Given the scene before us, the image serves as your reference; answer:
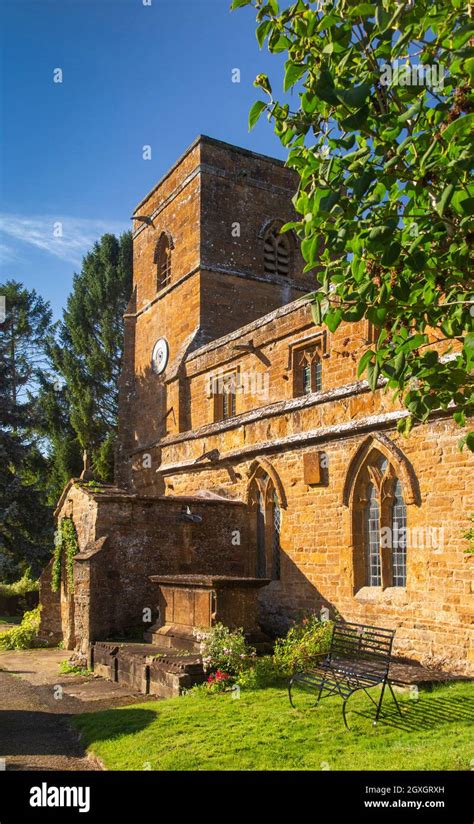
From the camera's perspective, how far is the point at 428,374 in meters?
6.16

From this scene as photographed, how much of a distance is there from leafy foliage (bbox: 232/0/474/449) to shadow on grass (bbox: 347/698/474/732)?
365 centimetres

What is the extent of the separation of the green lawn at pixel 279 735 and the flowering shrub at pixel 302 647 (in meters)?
0.83

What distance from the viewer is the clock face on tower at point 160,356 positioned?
24.5 meters

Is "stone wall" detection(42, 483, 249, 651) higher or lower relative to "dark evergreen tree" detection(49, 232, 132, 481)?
lower

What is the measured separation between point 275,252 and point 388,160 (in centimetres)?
1991

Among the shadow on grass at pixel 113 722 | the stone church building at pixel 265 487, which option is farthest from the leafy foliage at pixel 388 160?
the shadow on grass at pixel 113 722

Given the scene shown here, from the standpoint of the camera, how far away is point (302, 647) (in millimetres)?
10703

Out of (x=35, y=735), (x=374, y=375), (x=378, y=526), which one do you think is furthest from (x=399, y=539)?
(x=374, y=375)

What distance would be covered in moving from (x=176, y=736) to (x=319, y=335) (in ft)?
29.2

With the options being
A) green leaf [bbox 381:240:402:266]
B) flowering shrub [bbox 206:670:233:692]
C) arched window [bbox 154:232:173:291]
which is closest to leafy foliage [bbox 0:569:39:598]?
arched window [bbox 154:232:173:291]

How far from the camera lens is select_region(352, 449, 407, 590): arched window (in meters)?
11.7

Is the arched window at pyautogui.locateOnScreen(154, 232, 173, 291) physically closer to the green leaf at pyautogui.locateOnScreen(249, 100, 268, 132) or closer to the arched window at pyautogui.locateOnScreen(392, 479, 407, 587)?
the arched window at pyautogui.locateOnScreen(392, 479, 407, 587)

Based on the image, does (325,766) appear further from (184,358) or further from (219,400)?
(184,358)
